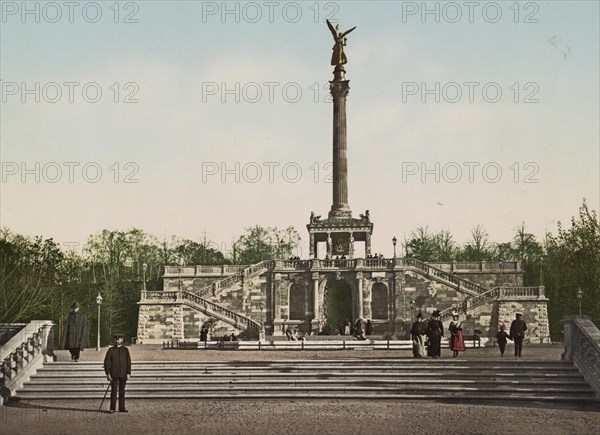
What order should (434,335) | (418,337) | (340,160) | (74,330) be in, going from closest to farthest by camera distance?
(74,330) < (434,335) < (418,337) < (340,160)

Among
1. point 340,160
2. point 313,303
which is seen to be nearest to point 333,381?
point 313,303

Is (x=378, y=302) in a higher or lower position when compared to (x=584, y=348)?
higher

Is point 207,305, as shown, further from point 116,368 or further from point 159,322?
point 116,368

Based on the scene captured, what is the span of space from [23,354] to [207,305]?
109ft

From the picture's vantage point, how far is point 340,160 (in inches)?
2277

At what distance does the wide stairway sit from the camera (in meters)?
19.1

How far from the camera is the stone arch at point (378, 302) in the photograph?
61.5 m

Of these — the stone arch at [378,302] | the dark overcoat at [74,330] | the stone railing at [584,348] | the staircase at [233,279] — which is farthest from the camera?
the stone arch at [378,302]

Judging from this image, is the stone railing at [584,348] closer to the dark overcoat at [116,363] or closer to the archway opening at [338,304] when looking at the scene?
the dark overcoat at [116,363]

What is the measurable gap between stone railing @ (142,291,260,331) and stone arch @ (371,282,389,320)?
13.3 metres

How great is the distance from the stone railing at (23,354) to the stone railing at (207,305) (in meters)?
29.2

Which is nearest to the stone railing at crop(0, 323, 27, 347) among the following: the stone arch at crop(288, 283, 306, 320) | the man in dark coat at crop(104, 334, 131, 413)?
the man in dark coat at crop(104, 334, 131, 413)

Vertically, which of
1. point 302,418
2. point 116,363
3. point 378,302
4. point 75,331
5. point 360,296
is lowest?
point 302,418

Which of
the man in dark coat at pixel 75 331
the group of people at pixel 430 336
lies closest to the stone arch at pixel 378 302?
the group of people at pixel 430 336
